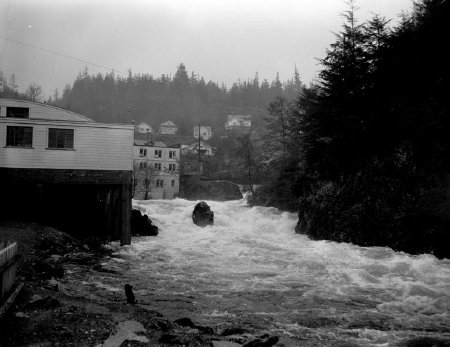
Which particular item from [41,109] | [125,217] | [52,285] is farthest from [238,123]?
[52,285]

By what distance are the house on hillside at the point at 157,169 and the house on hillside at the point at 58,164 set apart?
37.3 meters

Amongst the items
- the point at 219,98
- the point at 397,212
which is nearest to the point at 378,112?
the point at 397,212

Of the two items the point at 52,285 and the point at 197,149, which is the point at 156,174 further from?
the point at 52,285

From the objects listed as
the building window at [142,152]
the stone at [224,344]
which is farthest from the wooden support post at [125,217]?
the building window at [142,152]

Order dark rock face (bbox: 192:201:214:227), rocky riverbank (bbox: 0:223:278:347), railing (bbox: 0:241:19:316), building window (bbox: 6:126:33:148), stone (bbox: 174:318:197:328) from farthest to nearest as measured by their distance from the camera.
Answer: dark rock face (bbox: 192:201:214:227), building window (bbox: 6:126:33:148), stone (bbox: 174:318:197:328), railing (bbox: 0:241:19:316), rocky riverbank (bbox: 0:223:278:347)

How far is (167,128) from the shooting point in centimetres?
12850

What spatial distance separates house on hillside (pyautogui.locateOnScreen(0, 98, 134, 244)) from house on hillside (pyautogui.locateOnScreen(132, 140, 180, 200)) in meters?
37.3

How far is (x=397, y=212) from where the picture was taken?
19359 millimetres

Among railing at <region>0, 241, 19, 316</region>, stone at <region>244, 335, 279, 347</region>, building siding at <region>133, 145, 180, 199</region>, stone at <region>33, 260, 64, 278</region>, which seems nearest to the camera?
railing at <region>0, 241, 19, 316</region>

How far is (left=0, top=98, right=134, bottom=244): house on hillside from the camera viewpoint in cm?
1978

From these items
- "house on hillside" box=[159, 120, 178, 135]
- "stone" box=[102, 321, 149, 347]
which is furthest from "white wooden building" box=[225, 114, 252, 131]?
"stone" box=[102, 321, 149, 347]

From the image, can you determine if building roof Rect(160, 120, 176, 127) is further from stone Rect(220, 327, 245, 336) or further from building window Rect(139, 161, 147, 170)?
stone Rect(220, 327, 245, 336)

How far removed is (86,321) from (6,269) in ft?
6.95

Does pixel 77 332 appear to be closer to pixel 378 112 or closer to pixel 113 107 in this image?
pixel 378 112
